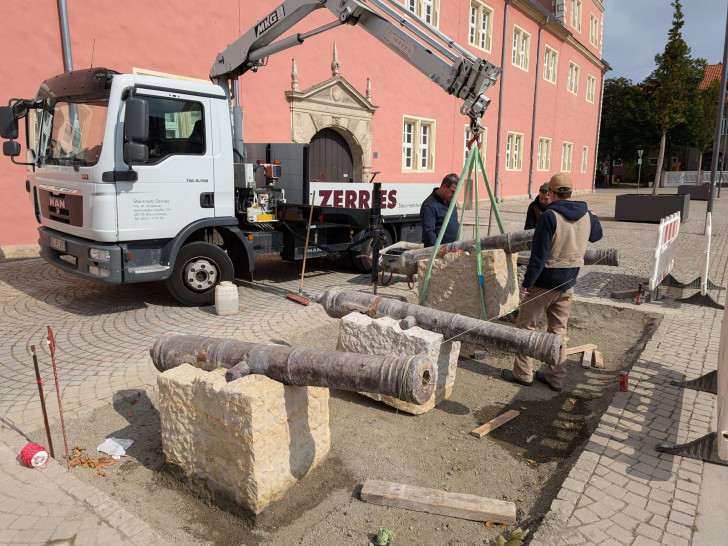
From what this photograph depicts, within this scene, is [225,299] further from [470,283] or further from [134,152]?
[470,283]

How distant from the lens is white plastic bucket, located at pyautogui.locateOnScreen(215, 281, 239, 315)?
680 cm

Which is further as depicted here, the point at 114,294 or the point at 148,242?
the point at 114,294

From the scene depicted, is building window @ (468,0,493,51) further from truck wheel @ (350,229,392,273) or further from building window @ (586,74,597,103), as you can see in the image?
building window @ (586,74,597,103)

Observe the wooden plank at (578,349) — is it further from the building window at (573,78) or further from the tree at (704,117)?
the tree at (704,117)

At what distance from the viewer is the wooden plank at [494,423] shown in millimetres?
3955

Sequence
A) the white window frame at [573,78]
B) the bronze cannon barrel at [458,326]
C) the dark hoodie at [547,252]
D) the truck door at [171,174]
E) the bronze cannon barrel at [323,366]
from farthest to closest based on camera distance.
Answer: the white window frame at [573,78]
the truck door at [171,174]
the dark hoodie at [547,252]
the bronze cannon barrel at [458,326]
the bronze cannon barrel at [323,366]

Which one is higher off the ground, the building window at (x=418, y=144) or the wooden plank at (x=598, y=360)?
the building window at (x=418, y=144)

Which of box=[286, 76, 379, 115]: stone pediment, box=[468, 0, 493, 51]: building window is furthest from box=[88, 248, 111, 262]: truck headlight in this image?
box=[468, 0, 493, 51]: building window

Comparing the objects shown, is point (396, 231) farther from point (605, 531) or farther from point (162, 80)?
point (605, 531)

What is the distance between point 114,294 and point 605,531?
24.0 ft

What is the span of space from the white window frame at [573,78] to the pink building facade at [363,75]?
72 mm

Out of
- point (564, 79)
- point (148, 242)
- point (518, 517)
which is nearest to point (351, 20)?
point (148, 242)

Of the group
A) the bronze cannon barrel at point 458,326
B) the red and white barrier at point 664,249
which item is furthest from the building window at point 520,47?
the bronze cannon barrel at point 458,326

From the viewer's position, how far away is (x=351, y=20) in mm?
7059
